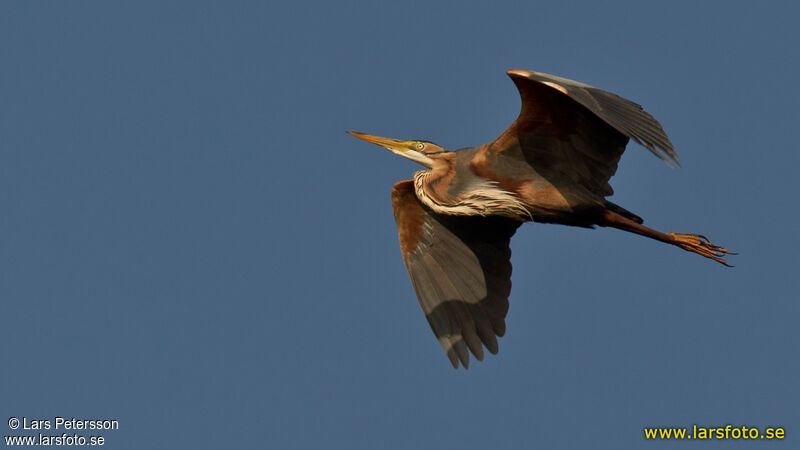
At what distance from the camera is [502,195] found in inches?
388

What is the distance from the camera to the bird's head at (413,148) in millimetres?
10383

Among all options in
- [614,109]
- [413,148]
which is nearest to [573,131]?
[614,109]

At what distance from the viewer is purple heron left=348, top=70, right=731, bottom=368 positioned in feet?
29.8

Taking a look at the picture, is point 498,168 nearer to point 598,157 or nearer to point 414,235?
point 598,157

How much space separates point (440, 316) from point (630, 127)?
3.18m

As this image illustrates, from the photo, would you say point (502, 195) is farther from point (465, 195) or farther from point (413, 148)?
point (413, 148)

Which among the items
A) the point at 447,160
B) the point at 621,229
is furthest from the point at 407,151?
the point at 621,229

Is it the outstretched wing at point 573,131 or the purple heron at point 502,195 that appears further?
the purple heron at point 502,195

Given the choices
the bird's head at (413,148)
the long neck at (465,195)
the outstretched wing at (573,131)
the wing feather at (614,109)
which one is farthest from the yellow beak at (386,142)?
the wing feather at (614,109)

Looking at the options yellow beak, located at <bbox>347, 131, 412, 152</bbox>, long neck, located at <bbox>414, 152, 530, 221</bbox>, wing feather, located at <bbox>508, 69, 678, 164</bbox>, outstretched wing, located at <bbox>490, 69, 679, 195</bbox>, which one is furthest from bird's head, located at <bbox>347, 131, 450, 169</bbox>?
wing feather, located at <bbox>508, 69, 678, 164</bbox>

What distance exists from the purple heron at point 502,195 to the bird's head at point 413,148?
1cm

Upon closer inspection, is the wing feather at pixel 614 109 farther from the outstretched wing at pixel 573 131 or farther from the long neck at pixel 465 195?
the long neck at pixel 465 195

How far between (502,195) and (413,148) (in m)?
1.17

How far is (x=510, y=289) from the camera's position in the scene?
11.0 meters
